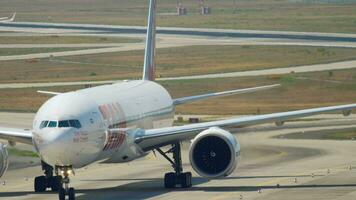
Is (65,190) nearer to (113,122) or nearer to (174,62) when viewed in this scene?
(113,122)

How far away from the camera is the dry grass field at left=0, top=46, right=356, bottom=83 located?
118 meters

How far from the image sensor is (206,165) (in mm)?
48500

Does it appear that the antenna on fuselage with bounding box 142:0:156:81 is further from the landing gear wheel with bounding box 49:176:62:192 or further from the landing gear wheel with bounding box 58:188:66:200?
the landing gear wheel with bounding box 58:188:66:200

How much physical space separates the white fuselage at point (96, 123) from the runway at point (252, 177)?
2.21m

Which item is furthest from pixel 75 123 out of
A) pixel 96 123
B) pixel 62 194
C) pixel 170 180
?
pixel 170 180

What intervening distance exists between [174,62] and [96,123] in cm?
8565

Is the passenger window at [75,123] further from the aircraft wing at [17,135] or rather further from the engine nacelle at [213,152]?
the engine nacelle at [213,152]

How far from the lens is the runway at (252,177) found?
156 ft

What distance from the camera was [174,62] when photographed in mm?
130875

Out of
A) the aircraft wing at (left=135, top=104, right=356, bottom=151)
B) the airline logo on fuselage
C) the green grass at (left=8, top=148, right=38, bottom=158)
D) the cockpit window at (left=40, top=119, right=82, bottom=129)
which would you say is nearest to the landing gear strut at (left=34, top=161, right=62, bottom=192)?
the airline logo on fuselage

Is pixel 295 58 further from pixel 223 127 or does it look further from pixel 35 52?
pixel 223 127

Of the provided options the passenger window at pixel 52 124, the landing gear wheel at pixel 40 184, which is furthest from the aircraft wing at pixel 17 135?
the passenger window at pixel 52 124

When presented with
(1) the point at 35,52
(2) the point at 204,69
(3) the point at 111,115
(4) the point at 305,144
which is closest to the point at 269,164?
(4) the point at 305,144

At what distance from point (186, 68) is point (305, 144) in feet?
186
